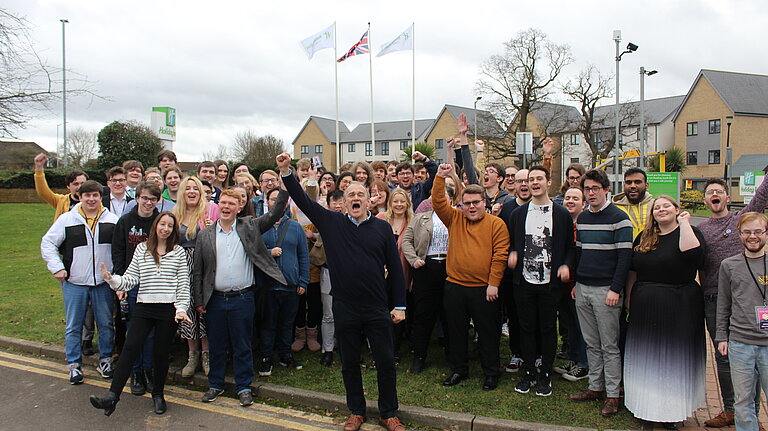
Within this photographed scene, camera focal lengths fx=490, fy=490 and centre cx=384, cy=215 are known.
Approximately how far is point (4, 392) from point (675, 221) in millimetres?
7123

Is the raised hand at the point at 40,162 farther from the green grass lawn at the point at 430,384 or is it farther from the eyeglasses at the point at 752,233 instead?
the eyeglasses at the point at 752,233

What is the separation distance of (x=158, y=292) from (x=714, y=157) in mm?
64380

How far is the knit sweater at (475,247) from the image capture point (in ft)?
17.0

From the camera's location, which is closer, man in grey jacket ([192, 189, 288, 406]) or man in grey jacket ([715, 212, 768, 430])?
man in grey jacket ([715, 212, 768, 430])

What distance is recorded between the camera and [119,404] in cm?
511

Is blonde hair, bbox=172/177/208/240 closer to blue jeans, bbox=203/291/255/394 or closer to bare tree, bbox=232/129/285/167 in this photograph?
blue jeans, bbox=203/291/255/394

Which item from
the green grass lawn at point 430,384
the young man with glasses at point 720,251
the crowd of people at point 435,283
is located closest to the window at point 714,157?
the crowd of people at point 435,283

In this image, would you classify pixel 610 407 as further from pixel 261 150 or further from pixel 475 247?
pixel 261 150

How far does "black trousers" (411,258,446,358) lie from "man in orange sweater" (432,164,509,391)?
16.0 inches

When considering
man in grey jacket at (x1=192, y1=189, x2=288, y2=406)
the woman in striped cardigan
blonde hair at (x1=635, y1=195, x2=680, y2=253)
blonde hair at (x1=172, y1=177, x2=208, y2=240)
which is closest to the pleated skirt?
blonde hair at (x1=635, y1=195, x2=680, y2=253)

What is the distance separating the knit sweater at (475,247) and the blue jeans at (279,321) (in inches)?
79.6

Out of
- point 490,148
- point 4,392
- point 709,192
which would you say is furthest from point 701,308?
point 490,148

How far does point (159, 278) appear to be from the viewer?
4.94 metres

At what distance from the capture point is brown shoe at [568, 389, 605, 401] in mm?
4918
